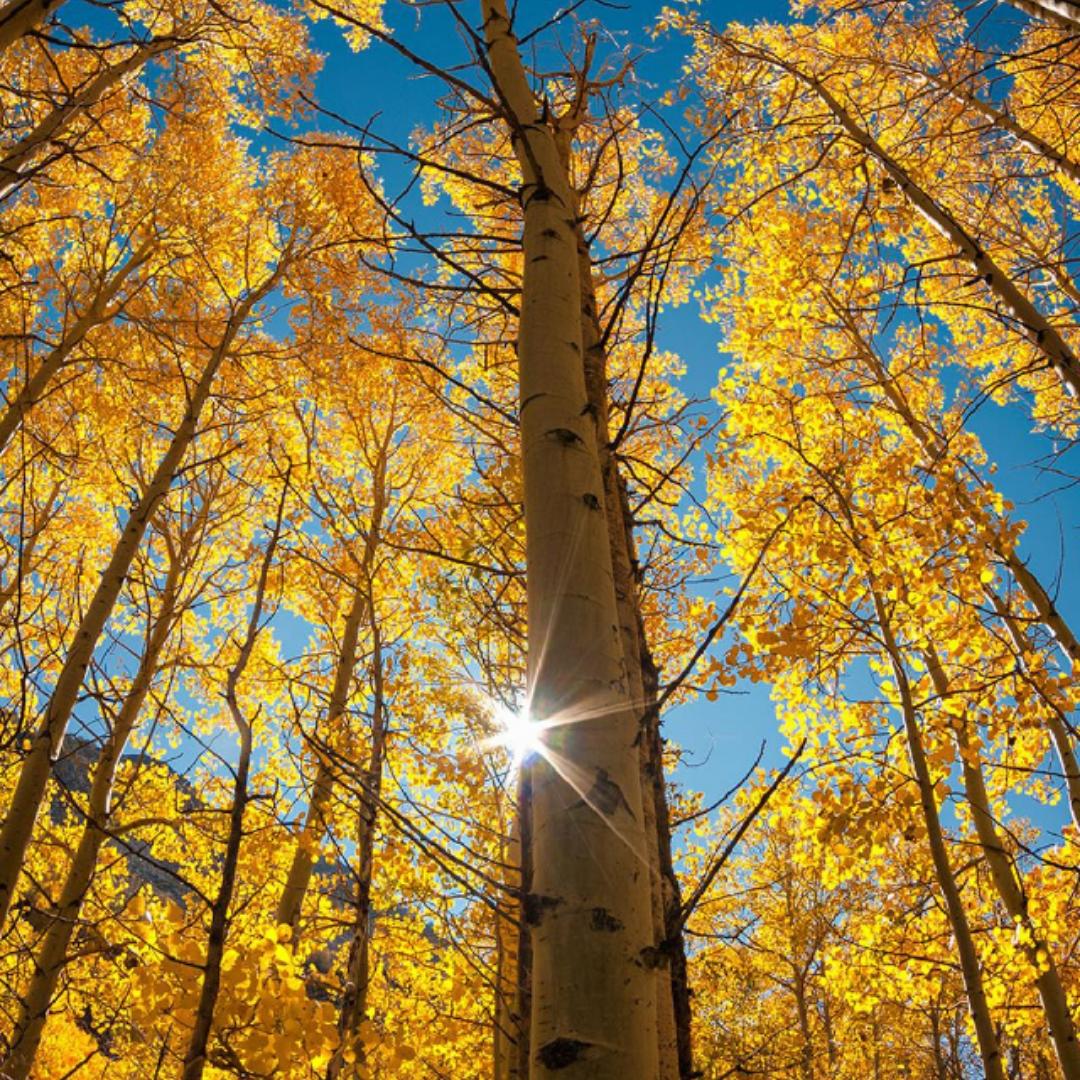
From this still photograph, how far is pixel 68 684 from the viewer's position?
378 cm

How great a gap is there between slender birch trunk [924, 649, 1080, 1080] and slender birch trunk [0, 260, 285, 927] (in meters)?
4.47

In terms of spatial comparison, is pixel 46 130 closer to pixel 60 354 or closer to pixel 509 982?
pixel 60 354

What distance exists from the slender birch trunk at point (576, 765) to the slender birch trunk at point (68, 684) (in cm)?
295

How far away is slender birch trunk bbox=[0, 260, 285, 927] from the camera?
3.22 meters

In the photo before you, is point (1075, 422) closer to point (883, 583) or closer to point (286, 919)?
point (883, 583)

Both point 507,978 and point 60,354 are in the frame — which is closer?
point 507,978

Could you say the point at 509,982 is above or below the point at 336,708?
below

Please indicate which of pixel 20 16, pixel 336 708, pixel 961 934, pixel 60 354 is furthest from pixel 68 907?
pixel 961 934

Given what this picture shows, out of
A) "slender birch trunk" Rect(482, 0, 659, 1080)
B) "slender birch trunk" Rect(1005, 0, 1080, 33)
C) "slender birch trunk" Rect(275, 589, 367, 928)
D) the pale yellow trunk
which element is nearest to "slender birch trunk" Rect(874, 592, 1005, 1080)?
"slender birch trunk" Rect(1005, 0, 1080, 33)

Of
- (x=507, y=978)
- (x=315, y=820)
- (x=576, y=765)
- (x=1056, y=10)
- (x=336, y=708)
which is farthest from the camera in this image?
(x=336, y=708)

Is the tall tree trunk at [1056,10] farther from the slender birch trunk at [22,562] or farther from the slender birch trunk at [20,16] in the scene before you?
the slender birch trunk at [22,562]

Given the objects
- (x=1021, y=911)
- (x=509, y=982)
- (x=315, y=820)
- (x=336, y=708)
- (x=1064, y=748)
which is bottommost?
(x=509, y=982)

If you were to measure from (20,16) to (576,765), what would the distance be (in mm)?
2039

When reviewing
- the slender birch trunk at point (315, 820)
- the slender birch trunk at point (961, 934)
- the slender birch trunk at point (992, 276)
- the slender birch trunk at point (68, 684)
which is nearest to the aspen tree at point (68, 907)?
the slender birch trunk at point (68, 684)
